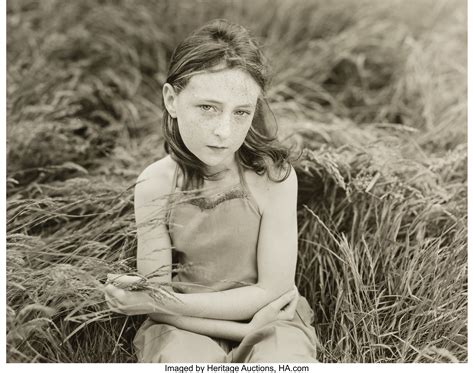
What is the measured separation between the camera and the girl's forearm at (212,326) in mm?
1796

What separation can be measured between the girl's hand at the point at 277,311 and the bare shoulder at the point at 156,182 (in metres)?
0.45

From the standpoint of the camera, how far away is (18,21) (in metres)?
3.34

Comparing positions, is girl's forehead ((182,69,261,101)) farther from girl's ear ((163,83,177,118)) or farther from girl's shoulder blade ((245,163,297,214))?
girl's shoulder blade ((245,163,297,214))

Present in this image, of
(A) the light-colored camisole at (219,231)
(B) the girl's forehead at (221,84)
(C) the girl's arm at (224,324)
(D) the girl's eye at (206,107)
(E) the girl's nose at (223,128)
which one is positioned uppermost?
(B) the girl's forehead at (221,84)

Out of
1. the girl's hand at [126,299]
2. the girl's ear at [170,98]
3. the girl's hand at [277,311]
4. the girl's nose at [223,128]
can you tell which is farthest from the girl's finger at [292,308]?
the girl's ear at [170,98]

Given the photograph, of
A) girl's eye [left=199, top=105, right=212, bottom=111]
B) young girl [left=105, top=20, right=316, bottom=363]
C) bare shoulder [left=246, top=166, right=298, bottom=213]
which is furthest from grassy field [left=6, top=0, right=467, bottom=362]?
girl's eye [left=199, top=105, right=212, bottom=111]

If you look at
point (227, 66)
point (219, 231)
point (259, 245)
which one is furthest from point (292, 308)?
point (227, 66)

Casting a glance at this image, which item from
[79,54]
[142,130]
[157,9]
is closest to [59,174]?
[142,130]

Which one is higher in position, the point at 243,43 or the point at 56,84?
the point at 243,43

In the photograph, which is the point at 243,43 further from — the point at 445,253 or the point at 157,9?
the point at 157,9

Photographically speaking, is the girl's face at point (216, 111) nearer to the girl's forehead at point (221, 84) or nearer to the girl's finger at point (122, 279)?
the girl's forehead at point (221, 84)

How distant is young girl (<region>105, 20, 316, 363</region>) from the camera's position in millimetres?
1736

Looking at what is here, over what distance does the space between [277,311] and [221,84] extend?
2.20ft

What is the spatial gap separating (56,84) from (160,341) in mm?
1712
